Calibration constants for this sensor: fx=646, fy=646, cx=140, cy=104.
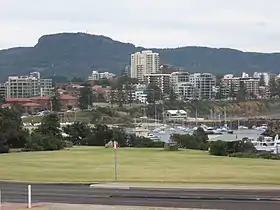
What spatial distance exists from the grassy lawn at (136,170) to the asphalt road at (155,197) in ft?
16.8

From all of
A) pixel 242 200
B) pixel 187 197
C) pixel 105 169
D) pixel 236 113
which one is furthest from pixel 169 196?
pixel 236 113

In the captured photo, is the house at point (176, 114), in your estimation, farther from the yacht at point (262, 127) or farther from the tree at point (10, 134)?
the tree at point (10, 134)

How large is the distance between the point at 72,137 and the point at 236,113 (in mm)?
117977

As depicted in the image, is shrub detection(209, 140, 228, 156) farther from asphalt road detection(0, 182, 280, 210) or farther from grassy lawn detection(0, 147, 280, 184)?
asphalt road detection(0, 182, 280, 210)

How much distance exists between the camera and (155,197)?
27984 millimetres

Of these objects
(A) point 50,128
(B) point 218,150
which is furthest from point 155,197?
(A) point 50,128

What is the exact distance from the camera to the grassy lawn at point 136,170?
37156mm

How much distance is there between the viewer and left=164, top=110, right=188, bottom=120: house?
613 ft

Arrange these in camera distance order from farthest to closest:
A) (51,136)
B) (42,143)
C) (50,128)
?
1. (50,128)
2. (51,136)
3. (42,143)

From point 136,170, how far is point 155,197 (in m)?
14.7

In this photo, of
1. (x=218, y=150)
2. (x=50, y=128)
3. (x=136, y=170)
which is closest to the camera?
(x=136, y=170)

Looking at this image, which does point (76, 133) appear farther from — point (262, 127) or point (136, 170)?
point (262, 127)

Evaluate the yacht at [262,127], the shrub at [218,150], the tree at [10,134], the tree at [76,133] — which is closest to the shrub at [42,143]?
the tree at [10,134]

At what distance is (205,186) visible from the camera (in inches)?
1259
